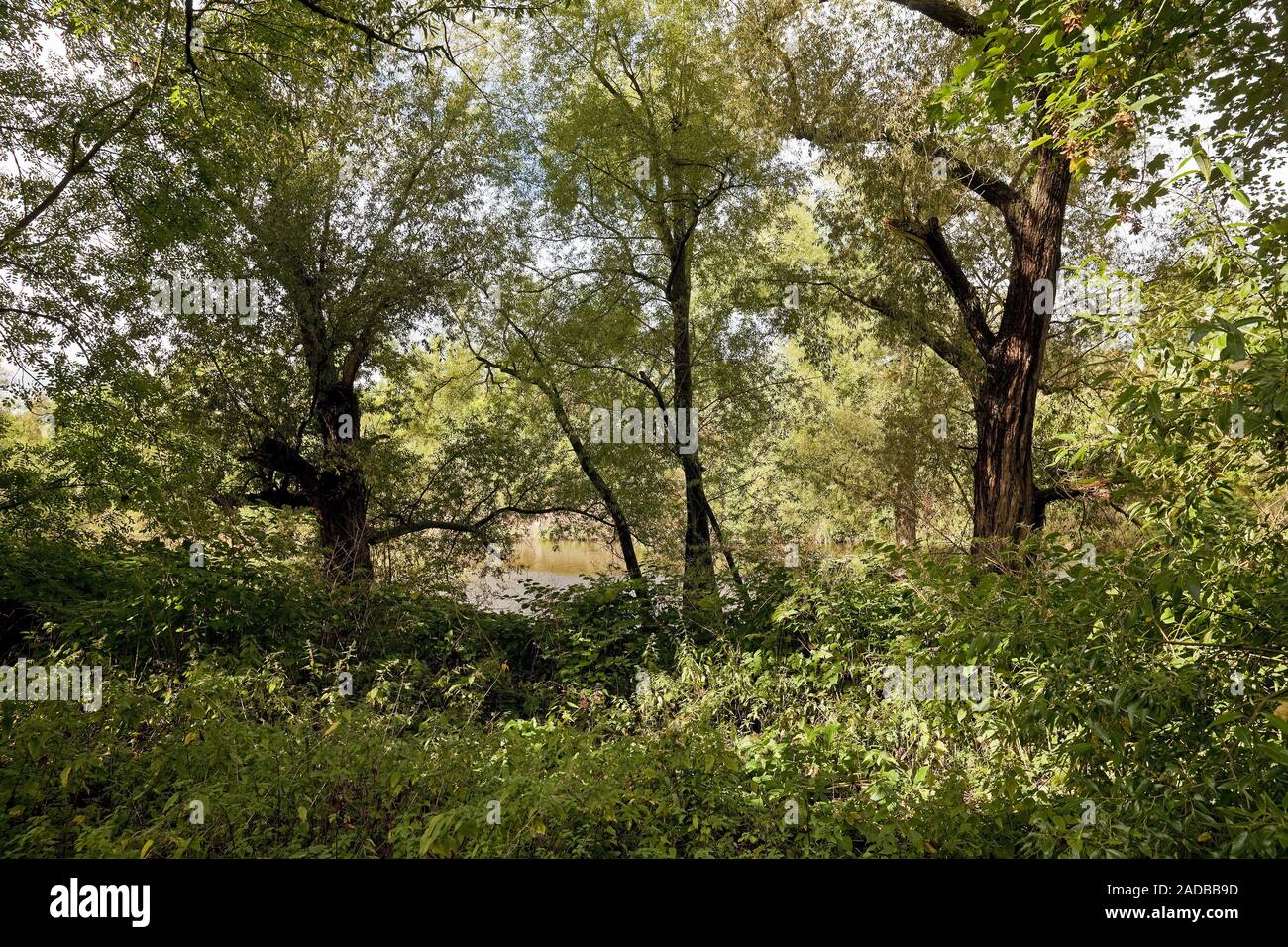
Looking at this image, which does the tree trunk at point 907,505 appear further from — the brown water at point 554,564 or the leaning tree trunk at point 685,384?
the brown water at point 554,564

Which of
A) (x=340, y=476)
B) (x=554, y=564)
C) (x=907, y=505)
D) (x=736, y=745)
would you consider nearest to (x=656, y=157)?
(x=340, y=476)

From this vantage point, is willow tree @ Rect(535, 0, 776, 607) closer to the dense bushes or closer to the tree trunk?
the tree trunk

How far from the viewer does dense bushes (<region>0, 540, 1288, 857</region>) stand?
10.9 feet

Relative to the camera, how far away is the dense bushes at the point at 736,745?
332 centimetres

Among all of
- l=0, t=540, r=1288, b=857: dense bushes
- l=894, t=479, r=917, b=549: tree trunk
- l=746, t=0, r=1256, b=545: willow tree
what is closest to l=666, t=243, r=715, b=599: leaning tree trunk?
l=746, t=0, r=1256, b=545: willow tree

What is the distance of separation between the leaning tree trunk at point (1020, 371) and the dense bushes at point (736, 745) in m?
2.49

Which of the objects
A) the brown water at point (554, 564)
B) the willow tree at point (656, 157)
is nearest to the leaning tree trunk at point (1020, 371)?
the willow tree at point (656, 157)

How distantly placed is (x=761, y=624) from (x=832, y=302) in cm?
635

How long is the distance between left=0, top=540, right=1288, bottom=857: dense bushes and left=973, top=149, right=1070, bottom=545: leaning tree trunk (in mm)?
2490

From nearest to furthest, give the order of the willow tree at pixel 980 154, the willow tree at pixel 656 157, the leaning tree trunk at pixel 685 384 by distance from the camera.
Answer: the willow tree at pixel 980 154, the willow tree at pixel 656 157, the leaning tree trunk at pixel 685 384

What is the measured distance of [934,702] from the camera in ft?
16.6

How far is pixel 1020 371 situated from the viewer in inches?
350
